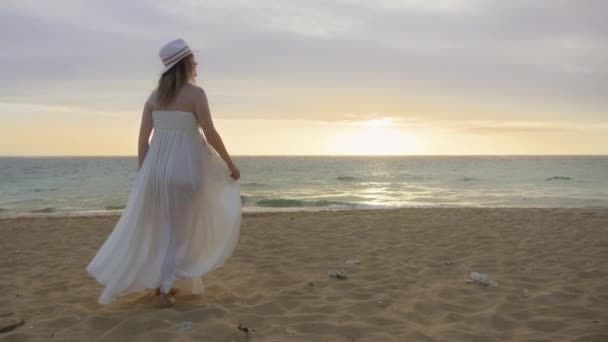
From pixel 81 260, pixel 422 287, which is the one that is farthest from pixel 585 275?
pixel 81 260

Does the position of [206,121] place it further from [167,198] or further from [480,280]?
[480,280]

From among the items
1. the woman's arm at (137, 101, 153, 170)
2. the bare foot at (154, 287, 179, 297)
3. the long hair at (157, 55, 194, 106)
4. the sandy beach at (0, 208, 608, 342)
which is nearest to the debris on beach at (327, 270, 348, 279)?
the sandy beach at (0, 208, 608, 342)

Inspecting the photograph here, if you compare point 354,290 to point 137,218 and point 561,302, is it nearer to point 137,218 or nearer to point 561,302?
point 561,302

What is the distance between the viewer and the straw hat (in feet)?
11.5

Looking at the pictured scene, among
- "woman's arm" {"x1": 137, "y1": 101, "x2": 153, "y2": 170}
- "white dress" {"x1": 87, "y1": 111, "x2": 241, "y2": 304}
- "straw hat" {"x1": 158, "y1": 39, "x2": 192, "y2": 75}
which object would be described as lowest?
"white dress" {"x1": 87, "y1": 111, "x2": 241, "y2": 304}

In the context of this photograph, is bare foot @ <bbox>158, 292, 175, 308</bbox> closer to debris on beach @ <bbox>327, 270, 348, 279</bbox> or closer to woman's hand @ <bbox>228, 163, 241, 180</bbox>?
woman's hand @ <bbox>228, 163, 241, 180</bbox>

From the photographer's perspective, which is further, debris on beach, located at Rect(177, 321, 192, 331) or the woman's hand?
the woman's hand

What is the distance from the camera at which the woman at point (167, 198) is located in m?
3.56

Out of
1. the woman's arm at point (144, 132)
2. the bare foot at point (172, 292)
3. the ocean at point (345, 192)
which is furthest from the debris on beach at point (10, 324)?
the ocean at point (345, 192)

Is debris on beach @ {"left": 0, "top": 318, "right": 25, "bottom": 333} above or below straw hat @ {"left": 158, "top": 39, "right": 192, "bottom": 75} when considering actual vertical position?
below

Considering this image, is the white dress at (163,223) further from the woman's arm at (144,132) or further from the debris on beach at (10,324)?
the debris on beach at (10,324)

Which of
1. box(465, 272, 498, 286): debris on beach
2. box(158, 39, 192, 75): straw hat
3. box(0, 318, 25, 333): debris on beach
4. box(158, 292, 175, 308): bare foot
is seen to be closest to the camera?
box(0, 318, 25, 333): debris on beach

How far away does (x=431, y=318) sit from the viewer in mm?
3486

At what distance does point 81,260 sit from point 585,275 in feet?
18.6
